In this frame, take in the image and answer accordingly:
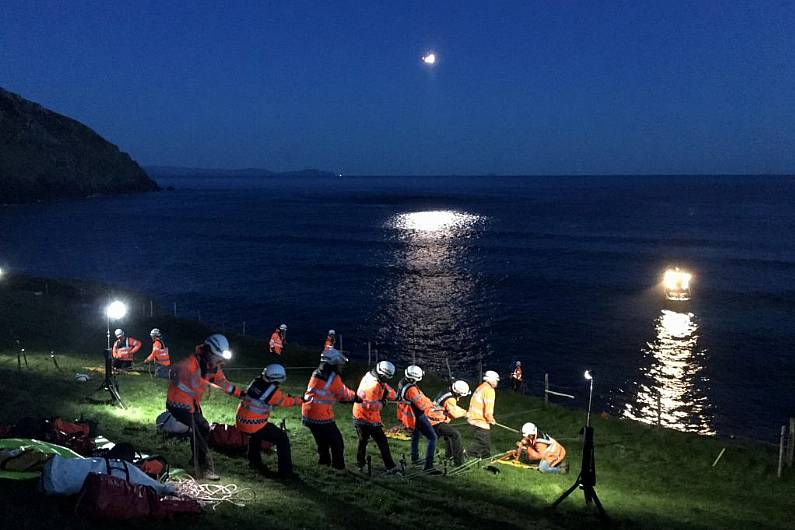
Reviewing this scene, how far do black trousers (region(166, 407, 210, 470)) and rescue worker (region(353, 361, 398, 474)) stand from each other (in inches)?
121

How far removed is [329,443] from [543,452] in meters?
5.77

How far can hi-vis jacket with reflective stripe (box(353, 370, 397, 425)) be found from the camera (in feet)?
42.0

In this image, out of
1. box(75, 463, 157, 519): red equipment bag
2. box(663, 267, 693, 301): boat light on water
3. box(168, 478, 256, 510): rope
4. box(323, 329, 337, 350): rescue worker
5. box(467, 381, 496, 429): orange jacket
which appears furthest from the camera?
box(663, 267, 693, 301): boat light on water

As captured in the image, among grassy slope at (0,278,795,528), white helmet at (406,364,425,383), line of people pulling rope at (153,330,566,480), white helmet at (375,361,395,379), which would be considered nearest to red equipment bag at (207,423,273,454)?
grassy slope at (0,278,795,528)

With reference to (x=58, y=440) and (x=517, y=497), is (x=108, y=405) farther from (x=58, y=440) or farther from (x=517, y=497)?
(x=517, y=497)

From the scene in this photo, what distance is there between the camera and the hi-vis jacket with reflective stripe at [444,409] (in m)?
14.3

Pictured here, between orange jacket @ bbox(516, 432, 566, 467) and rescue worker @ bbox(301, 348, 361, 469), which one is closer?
rescue worker @ bbox(301, 348, 361, 469)

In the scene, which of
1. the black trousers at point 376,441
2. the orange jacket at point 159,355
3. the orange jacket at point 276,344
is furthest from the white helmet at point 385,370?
the orange jacket at point 276,344

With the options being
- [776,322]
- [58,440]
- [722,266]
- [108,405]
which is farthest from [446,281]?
[58,440]

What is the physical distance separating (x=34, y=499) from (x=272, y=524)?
11.1 ft

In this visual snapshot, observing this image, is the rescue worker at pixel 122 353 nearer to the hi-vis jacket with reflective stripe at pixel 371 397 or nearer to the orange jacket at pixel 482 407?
the hi-vis jacket with reflective stripe at pixel 371 397

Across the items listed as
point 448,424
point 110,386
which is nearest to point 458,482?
point 448,424

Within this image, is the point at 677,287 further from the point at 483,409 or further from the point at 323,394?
the point at 323,394

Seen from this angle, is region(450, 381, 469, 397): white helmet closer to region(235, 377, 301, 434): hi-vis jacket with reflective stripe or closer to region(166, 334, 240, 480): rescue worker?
region(235, 377, 301, 434): hi-vis jacket with reflective stripe
